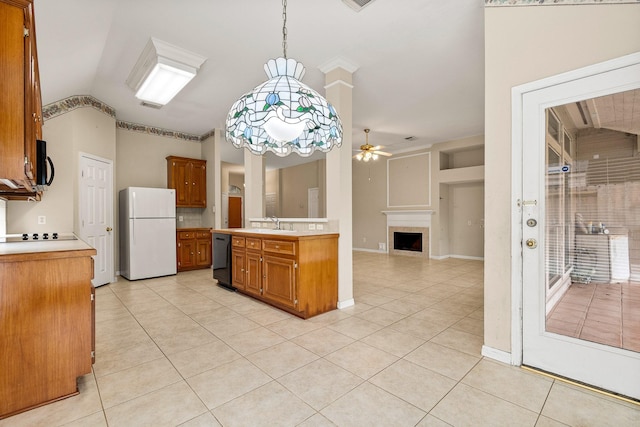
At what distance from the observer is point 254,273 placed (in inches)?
146

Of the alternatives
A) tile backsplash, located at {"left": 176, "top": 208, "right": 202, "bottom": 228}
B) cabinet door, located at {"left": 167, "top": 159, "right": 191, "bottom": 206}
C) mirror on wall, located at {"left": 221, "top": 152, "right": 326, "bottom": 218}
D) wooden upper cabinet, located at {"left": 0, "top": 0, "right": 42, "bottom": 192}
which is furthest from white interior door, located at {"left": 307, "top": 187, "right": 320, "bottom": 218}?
wooden upper cabinet, located at {"left": 0, "top": 0, "right": 42, "bottom": 192}

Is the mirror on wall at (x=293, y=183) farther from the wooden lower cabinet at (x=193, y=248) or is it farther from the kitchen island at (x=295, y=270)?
the kitchen island at (x=295, y=270)

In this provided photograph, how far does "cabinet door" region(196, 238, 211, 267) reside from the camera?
5.92 meters

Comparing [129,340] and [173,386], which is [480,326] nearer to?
Answer: [173,386]

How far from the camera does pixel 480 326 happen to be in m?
2.89

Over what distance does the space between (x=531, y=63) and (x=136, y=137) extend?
6.31 metres

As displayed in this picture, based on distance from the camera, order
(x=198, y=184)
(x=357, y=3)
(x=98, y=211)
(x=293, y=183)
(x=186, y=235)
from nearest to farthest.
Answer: (x=357, y=3) < (x=98, y=211) < (x=186, y=235) < (x=198, y=184) < (x=293, y=183)

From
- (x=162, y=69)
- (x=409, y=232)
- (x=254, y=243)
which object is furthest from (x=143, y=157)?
(x=409, y=232)

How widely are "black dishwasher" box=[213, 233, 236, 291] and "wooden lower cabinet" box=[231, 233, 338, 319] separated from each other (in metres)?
0.58

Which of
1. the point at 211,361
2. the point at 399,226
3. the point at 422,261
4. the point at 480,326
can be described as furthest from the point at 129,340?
the point at 399,226

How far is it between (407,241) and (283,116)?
7094 mm

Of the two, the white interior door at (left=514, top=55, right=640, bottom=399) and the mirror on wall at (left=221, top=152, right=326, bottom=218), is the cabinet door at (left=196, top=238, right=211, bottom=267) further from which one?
the white interior door at (left=514, top=55, right=640, bottom=399)

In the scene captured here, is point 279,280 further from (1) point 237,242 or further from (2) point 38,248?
(2) point 38,248

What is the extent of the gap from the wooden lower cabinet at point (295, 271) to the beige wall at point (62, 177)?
274 cm
